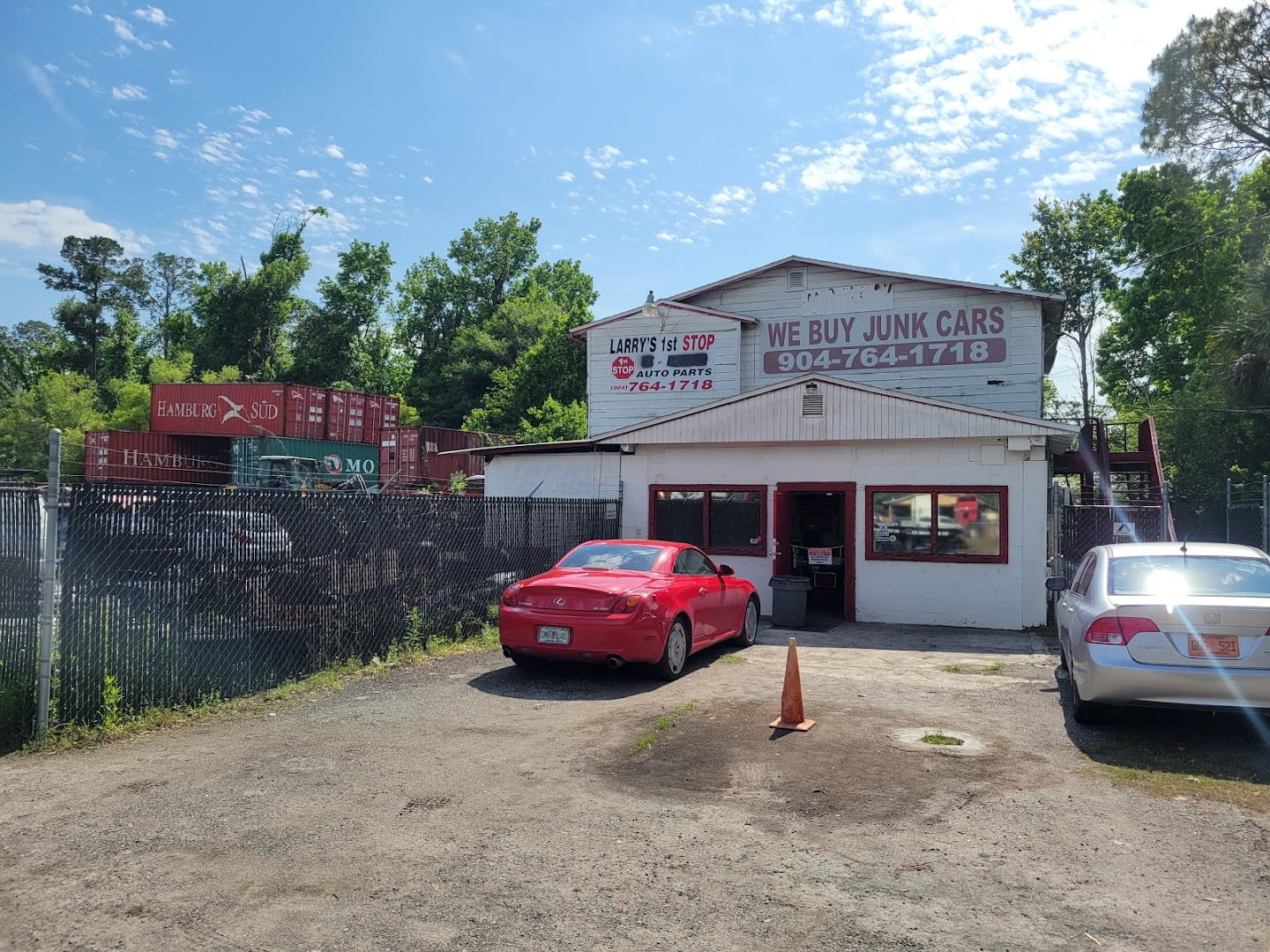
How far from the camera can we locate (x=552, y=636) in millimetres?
9070

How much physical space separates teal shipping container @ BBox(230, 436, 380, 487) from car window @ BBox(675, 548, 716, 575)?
22009 millimetres

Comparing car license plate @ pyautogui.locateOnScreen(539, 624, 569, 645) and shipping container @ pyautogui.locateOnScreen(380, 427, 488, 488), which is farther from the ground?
shipping container @ pyautogui.locateOnScreen(380, 427, 488, 488)

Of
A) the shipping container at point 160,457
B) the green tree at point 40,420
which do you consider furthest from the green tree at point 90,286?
the shipping container at point 160,457

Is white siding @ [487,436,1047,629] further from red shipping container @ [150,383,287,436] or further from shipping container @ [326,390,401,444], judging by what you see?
shipping container @ [326,390,401,444]

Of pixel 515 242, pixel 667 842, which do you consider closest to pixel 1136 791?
pixel 667 842

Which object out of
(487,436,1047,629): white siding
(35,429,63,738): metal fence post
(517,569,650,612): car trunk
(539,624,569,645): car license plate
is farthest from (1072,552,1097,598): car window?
(35,429,63,738): metal fence post

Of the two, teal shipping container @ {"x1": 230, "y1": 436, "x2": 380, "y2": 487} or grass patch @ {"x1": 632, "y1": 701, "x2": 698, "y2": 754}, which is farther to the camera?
teal shipping container @ {"x1": 230, "y1": 436, "x2": 380, "y2": 487}

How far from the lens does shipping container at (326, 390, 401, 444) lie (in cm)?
3447

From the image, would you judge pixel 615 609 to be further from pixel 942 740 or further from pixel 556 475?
pixel 556 475

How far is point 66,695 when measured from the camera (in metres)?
6.71

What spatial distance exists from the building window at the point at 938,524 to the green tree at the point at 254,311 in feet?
175

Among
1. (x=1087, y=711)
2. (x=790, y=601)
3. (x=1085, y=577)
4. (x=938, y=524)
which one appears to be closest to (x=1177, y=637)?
(x=1087, y=711)

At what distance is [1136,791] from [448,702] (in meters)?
5.42

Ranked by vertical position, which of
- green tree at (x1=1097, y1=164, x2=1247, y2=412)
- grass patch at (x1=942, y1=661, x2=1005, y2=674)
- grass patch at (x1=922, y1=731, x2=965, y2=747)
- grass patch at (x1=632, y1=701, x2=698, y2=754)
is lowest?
grass patch at (x1=942, y1=661, x2=1005, y2=674)
